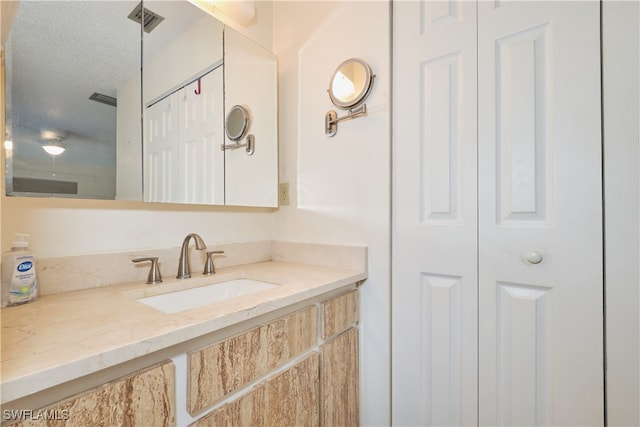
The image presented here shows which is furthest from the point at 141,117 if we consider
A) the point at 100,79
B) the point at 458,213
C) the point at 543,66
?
the point at 543,66

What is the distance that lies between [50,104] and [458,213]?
1.26 m

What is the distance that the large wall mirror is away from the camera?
784 millimetres

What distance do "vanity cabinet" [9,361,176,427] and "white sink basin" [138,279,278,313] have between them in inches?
15.4

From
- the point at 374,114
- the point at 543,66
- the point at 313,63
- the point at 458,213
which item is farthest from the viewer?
the point at 313,63

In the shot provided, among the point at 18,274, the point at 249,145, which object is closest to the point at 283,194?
the point at 249,145

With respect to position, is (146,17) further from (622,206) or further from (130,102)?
(622,206)

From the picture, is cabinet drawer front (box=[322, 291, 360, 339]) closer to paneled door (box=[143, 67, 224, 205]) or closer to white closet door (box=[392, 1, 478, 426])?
white closet door (box=[392, 1, 478, 426])

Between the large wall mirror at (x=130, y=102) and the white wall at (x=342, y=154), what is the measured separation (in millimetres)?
160

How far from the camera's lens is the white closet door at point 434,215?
956 millimetres

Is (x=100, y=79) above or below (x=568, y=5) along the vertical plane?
below

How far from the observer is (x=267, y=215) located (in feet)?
4.81

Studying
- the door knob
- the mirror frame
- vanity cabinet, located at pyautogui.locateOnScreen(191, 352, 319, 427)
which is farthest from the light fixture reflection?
the door knob

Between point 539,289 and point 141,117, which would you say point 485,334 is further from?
point 141,117

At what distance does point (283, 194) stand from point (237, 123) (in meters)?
0.39
